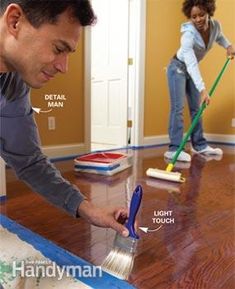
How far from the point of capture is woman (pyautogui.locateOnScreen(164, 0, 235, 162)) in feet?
7.39

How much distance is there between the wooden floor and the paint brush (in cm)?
4

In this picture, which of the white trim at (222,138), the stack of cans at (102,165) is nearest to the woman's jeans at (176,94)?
the stack of cans at (102,165)

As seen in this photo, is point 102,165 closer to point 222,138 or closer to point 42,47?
point 42,47

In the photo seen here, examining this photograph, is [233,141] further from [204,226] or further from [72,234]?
[72,234]

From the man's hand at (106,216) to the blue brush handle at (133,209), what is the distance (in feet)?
0.04

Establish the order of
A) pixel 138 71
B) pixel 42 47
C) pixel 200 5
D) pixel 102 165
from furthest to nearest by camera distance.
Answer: pixel 138 71 < pixel 200 5 < pixel 102 165 < pixel 42 47

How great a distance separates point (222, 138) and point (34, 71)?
3.26 m

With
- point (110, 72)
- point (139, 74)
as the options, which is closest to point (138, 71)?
point (139, 74)

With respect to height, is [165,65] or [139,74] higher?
[165,65]

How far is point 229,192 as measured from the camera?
5.06 feet

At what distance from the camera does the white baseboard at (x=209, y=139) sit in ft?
11.1

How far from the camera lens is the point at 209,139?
3723 mm

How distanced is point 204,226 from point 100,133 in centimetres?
259

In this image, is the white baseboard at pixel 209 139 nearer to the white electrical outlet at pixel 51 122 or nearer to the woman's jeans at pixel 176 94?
the woman's jeans at pixel 176 94
